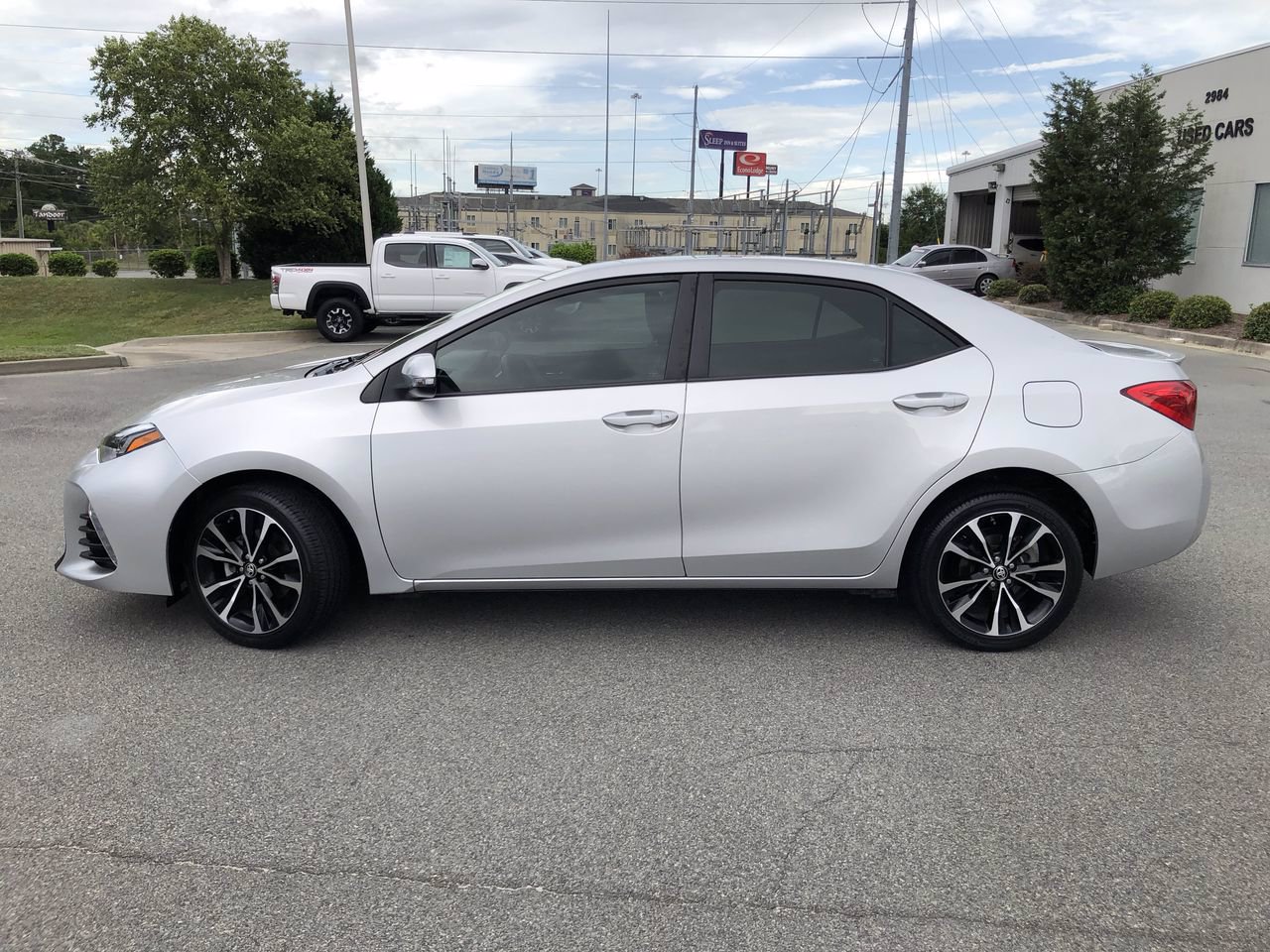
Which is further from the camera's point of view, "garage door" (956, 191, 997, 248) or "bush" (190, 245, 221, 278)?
"garage door" (956, 191, 997, 248)

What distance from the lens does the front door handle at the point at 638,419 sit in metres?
4.04

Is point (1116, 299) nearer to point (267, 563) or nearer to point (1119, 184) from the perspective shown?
point (1119, 184)

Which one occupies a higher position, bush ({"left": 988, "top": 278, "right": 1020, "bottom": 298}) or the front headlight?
the front headlight

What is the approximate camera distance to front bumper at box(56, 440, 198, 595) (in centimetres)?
413

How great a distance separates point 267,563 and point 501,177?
390 feet

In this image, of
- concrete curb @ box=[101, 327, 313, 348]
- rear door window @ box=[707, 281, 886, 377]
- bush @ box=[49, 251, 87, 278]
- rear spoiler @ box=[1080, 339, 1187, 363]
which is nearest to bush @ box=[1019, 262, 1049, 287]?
concrete curb @ box=[101, 327, 313, 348]

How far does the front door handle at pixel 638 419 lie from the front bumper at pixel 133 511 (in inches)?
69.9

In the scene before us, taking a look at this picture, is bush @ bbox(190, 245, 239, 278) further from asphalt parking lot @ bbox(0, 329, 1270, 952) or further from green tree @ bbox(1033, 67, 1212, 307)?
asphalt parking lot @ bbox(0, 329, 1270, 952)

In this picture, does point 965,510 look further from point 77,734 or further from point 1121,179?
point 1121,179

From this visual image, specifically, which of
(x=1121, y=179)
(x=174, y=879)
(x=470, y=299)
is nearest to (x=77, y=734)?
(x=174, y=879)

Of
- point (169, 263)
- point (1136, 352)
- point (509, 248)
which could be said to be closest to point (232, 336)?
point (509, 248)

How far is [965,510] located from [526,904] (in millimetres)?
2452

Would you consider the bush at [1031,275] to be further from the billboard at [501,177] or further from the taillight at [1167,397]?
the billboard at [501,177]

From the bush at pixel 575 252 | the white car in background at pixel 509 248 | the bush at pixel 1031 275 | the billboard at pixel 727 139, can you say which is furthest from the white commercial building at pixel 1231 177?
the billboard at pixel 727 139
